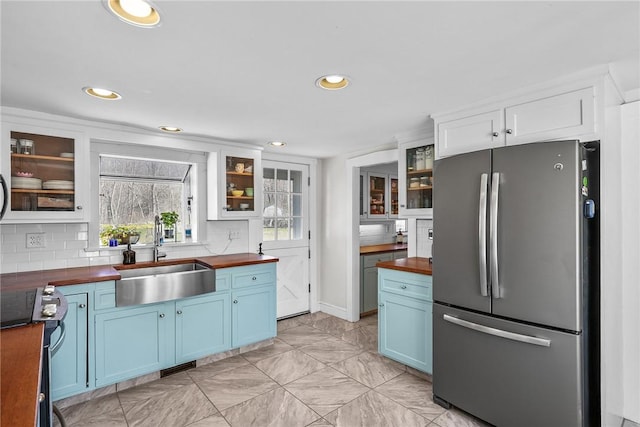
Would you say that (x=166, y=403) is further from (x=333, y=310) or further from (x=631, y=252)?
(x=631, y=252)

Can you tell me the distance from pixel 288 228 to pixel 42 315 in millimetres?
3085

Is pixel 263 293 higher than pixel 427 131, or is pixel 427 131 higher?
pixel 427 131

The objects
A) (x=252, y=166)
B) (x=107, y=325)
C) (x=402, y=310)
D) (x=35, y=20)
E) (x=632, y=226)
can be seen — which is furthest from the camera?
(x=252, y=166)

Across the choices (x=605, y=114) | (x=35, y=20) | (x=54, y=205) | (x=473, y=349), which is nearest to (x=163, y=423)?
(x=54, y=205)

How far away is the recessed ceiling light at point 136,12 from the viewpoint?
127cm

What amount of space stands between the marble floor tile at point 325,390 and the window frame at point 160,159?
178 cm

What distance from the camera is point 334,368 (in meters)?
2.99

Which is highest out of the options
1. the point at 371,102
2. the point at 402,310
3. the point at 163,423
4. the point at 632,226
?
the point at 371,102

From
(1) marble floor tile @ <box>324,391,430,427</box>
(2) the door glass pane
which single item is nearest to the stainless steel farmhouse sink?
(1) marble floor tile @ <box>324,391,430,427</box>

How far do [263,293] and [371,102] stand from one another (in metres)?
2.12

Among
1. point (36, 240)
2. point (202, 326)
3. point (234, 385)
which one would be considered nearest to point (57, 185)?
point (36, 240)

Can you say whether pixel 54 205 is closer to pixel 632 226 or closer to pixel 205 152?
pixel 205 152

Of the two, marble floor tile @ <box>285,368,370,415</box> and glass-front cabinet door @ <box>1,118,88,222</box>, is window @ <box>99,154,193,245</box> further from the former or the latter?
marble floor tile @ <box>285,368,370,415</box>

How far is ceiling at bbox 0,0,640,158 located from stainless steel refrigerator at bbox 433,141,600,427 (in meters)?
0.49
